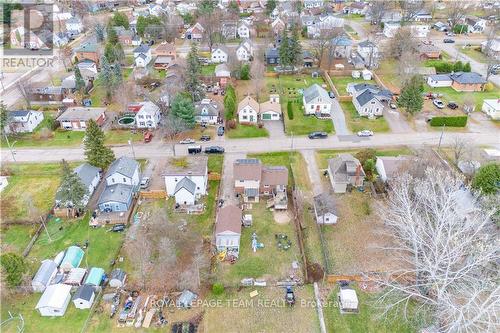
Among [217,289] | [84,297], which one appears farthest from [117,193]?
[217,289]

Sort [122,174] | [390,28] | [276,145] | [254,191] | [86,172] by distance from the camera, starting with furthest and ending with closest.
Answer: [390,28], [276,145], [86,172], [122,174], [254,191]

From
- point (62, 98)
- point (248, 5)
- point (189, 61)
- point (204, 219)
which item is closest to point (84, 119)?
point (62, 98)

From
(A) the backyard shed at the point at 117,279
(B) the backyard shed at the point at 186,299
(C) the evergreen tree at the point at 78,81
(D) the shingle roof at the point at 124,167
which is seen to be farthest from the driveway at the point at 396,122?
(C) the evergreen tree at the point at 78,81

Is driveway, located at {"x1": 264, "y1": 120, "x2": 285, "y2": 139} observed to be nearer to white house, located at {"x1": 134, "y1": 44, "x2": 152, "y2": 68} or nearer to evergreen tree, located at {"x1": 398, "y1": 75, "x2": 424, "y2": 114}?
evergreen tree, located at {"x1": 398, "y1": 75, "x2": 424, "y2": 114}

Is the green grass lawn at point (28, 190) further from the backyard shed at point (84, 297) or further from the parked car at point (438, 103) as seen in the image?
the parked car at point (438, 103)

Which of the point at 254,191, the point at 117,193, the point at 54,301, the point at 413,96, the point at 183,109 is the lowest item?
the point at 54,301

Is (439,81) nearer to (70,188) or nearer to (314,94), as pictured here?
(314,94)

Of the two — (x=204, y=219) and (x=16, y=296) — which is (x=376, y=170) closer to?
(x=204, y=219)
